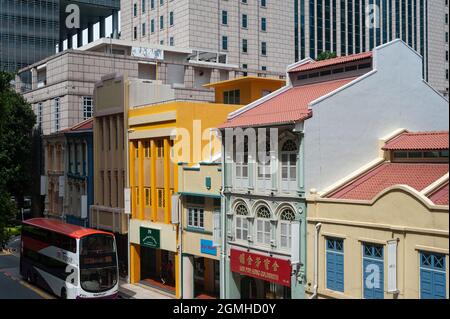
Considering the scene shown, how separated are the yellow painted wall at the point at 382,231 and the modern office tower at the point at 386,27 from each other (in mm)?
71210

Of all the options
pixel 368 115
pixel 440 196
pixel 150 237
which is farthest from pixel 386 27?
pixel 440 196

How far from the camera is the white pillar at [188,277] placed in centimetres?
3609

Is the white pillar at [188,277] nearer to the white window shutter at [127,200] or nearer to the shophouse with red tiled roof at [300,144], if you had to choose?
the shophouse with red tiled roof at [300,144]

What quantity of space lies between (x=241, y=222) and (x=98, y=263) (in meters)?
8.15

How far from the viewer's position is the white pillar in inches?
1421

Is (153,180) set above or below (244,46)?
below

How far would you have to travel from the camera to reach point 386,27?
100812 millimetres

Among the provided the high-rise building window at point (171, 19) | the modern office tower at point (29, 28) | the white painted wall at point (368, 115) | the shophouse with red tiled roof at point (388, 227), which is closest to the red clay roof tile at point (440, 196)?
the shophouse with red tiled roof at point (388, 227)

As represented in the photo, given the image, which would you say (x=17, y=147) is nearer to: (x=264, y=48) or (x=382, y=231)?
(x=264, y=48)

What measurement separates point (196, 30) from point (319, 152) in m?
49.0

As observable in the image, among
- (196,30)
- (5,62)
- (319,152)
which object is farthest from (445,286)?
(5,62)

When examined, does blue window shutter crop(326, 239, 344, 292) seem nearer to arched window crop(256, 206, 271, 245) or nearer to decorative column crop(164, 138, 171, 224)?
arched window crop(256, 206, 271, 245)

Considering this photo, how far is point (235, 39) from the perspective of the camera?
78.0 m
